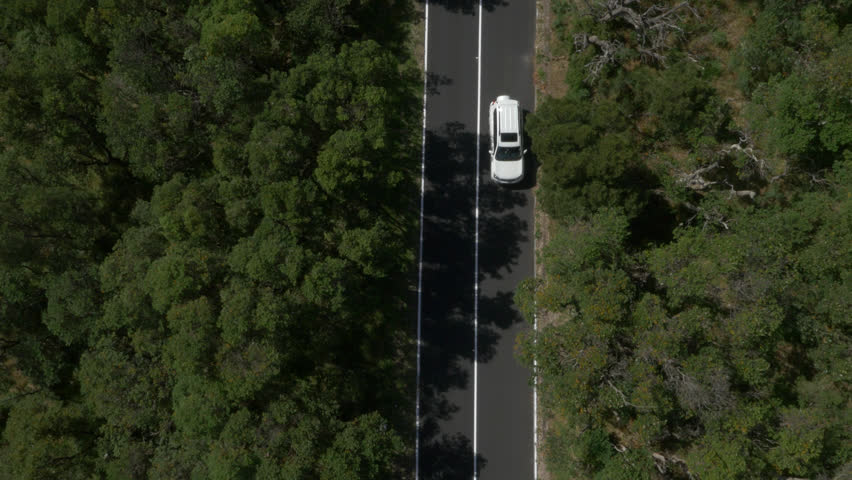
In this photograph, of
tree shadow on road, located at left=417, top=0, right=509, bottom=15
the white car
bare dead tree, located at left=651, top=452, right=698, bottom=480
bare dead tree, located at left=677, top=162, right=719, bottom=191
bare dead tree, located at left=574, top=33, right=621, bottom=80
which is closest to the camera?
bare dead tree, located at left=651, top=452, right=698, bottom=480

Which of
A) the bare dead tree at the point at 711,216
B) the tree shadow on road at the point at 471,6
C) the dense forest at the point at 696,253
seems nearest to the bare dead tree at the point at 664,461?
the dense forest at the point at 696,253

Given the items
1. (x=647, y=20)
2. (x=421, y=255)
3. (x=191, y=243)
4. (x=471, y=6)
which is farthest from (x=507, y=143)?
(x=191, y=243)

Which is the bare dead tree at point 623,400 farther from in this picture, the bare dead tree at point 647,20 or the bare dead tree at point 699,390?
the bare dead tree at point 647,20

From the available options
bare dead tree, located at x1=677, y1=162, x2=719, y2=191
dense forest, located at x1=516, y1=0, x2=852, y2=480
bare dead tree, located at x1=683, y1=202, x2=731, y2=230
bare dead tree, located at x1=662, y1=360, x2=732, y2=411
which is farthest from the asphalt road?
bare dead tree, located at x1=683, y1=202, x2=731, y2=230

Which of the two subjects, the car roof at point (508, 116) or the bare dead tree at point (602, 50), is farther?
the car roof at point (508, 116)

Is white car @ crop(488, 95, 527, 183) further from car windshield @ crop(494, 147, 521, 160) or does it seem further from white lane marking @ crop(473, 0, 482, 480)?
white lane marking @ crop(473, 0, 482, 480)
